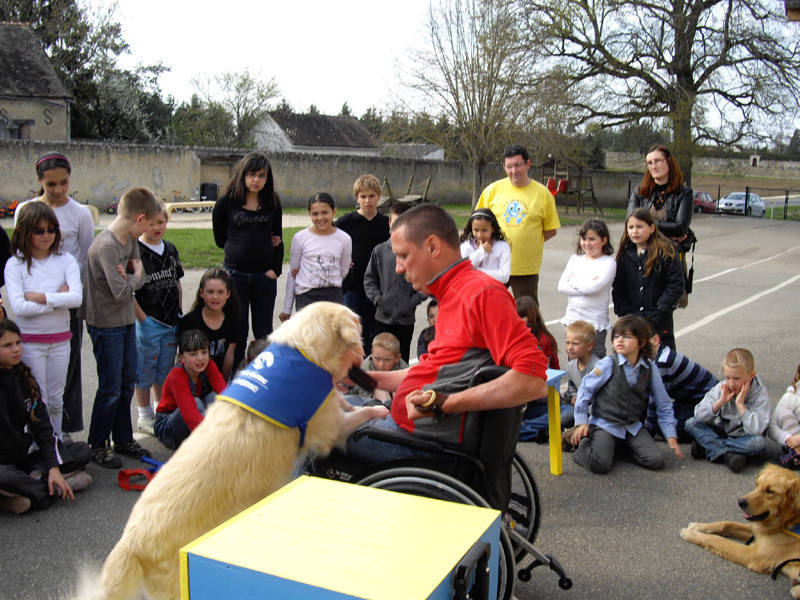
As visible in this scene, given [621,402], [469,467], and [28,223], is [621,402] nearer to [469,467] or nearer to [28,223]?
[469,467]

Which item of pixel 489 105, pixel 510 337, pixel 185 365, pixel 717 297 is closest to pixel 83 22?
pixel 489 105

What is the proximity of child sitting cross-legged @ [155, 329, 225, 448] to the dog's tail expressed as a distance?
2.29 metres

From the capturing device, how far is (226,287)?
224 inches

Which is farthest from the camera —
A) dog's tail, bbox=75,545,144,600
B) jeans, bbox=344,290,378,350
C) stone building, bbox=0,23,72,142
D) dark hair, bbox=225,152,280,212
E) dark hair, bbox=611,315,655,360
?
stone building, bbox=0,23,72,142

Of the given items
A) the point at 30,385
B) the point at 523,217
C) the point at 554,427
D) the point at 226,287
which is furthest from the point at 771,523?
the point at 30,385

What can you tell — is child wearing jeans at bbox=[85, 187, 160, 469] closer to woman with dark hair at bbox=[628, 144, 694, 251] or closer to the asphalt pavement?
the asphalt pavement

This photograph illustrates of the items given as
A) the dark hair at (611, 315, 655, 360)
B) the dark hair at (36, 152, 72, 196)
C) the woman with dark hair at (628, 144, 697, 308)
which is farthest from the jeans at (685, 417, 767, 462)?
the dark hair at (36, 152, 72, 196)

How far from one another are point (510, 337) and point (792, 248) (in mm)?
24259

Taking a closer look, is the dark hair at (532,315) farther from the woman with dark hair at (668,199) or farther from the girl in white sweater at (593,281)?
the woman with dark hair at (668,199)

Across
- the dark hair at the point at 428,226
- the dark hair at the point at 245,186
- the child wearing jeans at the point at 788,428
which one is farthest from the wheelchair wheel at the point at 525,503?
the dark hair at the point at 245,186

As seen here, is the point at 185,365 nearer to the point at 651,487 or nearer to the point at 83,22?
the point at 651,487

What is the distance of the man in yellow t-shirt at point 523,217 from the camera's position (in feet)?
23.1

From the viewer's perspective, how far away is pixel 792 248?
23719mm

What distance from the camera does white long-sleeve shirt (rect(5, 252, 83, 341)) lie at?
15.5 ft
